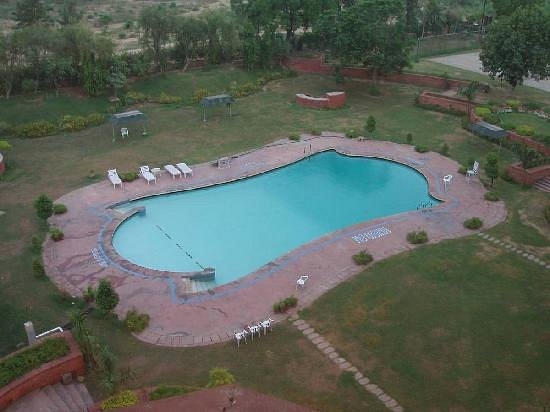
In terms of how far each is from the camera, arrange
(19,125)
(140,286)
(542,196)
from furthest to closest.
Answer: (19,125) → (542,196) → (140,286)

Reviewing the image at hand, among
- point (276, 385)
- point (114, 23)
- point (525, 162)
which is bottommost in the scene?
point (276, 385)

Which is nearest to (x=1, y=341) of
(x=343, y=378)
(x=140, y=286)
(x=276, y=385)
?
(x=140, y=286)

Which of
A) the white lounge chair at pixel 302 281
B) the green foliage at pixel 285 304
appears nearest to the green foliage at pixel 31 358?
the green foliage at pixel 285 304

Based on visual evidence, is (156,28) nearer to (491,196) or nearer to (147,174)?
(147,174)

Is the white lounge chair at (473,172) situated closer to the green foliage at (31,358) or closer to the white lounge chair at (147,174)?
the white lounge chair at (147,174)

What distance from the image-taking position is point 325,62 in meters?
46.6

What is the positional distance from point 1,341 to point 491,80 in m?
39.3

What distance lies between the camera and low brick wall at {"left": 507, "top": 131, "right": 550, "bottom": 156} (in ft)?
102

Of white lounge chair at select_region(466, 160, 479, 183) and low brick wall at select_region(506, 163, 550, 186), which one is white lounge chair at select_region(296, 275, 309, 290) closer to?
white lounge chair at select_region(466, 160, 479, 183)

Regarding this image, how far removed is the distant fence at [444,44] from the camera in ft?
173

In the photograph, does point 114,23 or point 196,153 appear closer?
point 196,153

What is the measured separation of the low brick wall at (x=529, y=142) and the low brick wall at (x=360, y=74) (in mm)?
9781

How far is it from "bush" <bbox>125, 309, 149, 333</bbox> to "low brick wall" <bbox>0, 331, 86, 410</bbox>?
215 centimetres

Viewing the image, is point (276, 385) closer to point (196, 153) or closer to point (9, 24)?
point (196, 153)
